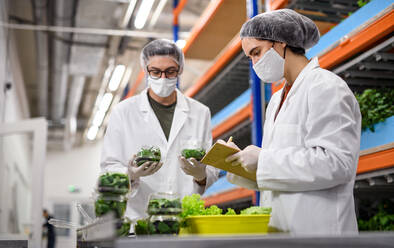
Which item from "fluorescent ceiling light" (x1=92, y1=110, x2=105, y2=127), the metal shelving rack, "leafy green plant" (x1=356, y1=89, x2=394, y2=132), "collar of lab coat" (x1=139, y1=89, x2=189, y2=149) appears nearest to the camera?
"collar of lab coat" (x1=139, y1=89, x2=189, y2=149)

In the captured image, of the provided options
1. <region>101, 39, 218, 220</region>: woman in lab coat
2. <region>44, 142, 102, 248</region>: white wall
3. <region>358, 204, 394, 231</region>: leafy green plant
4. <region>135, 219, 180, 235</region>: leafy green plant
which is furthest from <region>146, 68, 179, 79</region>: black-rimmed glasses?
<region>44, 142, 102, 248</region>: white wall

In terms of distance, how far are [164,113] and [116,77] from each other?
6677 mm

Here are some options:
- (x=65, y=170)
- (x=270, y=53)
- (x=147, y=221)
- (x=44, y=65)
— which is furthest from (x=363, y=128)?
(x=65, y=170)

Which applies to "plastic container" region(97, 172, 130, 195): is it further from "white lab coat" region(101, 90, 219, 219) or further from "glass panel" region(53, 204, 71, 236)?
"glass panel" region(53, 204, 71, 236)

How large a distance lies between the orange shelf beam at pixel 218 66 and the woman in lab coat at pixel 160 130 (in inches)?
74.4

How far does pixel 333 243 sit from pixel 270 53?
3.44 feet

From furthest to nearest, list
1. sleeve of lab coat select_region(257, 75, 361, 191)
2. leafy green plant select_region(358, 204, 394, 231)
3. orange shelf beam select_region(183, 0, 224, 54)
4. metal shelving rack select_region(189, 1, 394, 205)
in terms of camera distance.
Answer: orange shelf beam select_region(183, 0, 224, 54)
leafy green plant select_region(358, 204, 394, 231)
metal shelving rack select_region(189, 1, 394, 205)
sleeve of lab coat select_region(257, 75, 361, 191)

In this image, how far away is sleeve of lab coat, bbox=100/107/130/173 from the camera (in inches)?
102

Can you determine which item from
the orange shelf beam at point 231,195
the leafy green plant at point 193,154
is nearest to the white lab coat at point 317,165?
the leafy green plant at point 193,154

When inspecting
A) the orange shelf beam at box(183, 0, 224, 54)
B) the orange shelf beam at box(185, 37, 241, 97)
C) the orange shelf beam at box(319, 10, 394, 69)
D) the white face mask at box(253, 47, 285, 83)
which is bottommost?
the white face mask at box(253, 47, 285, 83)

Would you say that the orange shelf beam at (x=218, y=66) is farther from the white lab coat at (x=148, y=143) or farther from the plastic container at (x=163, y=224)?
the plastic container at (x=163, y=224)

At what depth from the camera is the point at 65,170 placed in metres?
18.6

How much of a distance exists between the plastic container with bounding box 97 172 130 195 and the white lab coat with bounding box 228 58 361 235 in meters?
0.51

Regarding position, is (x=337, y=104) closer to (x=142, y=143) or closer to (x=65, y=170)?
(x=142, y=143)
